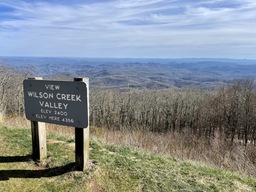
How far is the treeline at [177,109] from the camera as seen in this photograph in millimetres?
38438

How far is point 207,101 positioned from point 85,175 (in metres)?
45.4

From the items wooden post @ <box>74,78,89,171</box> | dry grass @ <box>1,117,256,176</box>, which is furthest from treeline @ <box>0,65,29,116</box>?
wooden post @ <box>74,78,89,171</box>

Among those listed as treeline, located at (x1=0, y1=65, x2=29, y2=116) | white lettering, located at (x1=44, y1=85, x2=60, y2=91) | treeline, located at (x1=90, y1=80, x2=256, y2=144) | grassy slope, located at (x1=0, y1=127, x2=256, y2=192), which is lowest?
treeline, located at (x1=90, y1=80, x2=256, y2=144)

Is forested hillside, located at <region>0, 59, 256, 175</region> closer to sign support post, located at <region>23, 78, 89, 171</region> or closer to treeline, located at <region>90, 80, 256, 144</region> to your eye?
treeline, located at <region>90, 80, 256, 144</region>

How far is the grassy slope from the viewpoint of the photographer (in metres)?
3.86

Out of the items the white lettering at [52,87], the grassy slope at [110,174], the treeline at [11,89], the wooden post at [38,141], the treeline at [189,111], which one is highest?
the white lettering at [52,87]

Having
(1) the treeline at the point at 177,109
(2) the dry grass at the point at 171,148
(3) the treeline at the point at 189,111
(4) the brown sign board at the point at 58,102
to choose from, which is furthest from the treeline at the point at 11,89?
(4) the brown sign board at the point at 58,102

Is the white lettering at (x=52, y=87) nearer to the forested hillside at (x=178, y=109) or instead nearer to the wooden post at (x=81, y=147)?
the wooden post at (x=81, y=147)

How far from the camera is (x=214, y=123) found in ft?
145

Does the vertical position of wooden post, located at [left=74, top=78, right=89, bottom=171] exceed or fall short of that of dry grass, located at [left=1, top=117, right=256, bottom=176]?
it exceeds it

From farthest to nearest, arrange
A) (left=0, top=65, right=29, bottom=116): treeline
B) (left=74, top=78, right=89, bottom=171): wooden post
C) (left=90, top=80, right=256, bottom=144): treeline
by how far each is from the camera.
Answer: (left=90, top=80, right=256, bottom=144): treeline
(left=0, top=65, right=29, bottom=116): treeline
(left=74, top=78, right=89, bottom=171): wooden post

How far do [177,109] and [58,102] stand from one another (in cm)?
5104

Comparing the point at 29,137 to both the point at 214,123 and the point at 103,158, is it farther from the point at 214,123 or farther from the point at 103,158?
the point at 214,123

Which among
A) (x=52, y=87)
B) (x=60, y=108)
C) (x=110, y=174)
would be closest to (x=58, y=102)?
(x=60, y=108)
